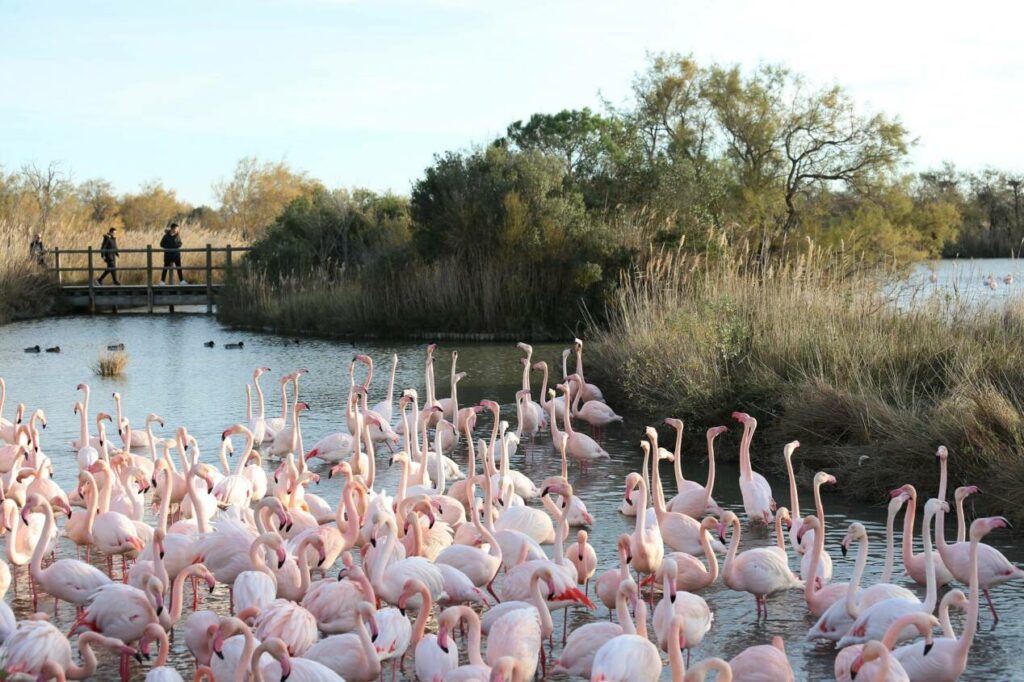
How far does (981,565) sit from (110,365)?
1378 centimetres

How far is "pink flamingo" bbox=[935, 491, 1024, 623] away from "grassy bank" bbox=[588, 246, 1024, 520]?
147 centimetres

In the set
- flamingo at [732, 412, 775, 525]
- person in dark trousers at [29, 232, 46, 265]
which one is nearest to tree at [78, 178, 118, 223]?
person in dark trousers at [29, 232, 46, 265]

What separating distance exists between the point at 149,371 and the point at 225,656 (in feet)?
43.7

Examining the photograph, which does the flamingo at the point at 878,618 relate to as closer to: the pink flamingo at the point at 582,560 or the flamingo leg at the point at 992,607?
the flamingo leg at the point at 992,607

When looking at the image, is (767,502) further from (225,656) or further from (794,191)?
(794,191)

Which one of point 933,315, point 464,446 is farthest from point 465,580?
point 933,315

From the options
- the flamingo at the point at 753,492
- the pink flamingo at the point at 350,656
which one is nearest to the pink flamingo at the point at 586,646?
the pink flamingo at the point at 350,656

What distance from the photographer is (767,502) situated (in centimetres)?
802

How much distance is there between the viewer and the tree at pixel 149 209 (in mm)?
54062

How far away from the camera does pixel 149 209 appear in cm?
5450

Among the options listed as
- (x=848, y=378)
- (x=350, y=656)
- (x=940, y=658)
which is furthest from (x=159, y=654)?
(x=848, y=378)

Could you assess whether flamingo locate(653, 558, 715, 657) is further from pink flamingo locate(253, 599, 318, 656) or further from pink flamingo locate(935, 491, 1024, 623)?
pink flamingo locate(253, 599, 318, 656)

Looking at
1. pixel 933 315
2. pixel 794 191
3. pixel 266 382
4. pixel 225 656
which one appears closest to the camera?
pixel 225 656

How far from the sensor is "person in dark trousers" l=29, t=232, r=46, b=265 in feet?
101
